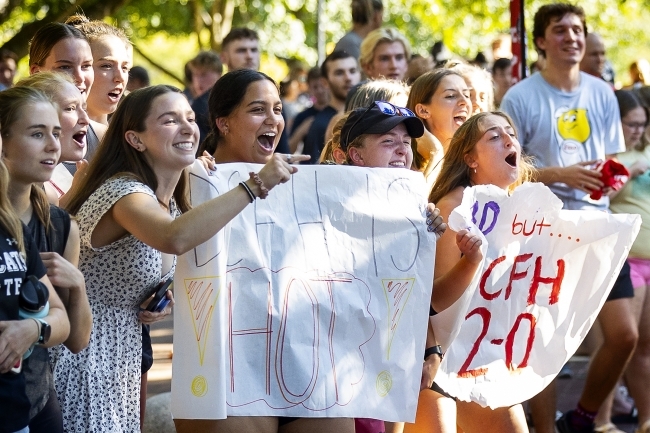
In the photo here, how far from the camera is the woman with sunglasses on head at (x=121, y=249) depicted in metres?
3.66

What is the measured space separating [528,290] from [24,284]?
2.40m

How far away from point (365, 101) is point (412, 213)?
1.43 m

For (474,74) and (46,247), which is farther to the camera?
(474,74)

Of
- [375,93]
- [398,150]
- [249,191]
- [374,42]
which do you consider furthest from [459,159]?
[374,42]

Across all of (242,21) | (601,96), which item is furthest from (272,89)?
(242,21)

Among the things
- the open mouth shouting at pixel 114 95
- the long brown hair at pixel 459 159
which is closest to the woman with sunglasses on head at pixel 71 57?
the open mouth shouting at pixel 114 95

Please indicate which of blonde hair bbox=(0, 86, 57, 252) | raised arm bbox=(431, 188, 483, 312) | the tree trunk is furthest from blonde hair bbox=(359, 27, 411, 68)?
the tree trunk

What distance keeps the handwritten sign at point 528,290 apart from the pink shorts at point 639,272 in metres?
1.82

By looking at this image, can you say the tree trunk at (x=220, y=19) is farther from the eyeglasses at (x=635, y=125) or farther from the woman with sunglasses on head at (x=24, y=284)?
the woman with sunglasses on head at (x=24, y=284)

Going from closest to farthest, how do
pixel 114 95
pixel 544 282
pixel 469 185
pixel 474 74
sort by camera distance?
pixel 544 282
pixel 469 185
pixel 114 95
pixel 474 74

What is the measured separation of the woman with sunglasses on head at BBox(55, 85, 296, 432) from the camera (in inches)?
144

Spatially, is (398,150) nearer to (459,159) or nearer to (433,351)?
(459,159)

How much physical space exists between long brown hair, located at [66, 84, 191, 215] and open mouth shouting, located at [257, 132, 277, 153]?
0.61m

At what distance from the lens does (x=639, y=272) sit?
654 cm
